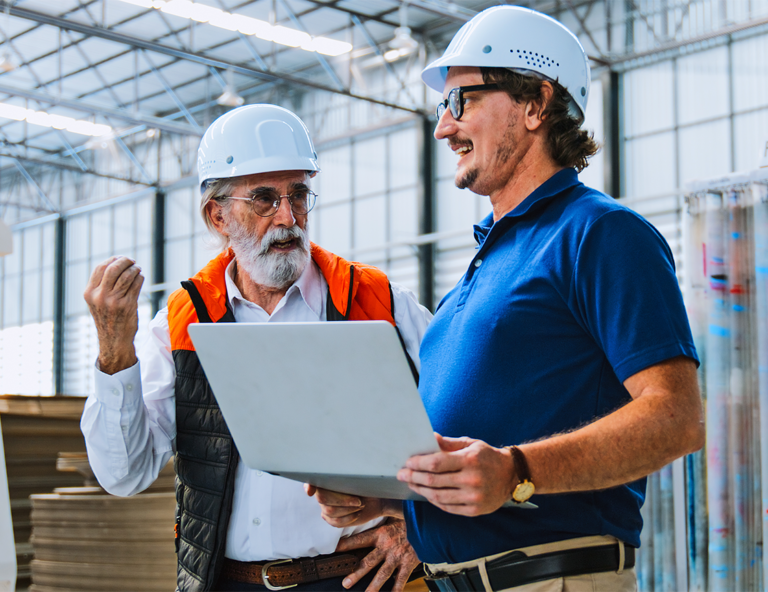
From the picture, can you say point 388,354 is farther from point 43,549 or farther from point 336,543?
point 43,549

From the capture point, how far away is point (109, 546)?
3.72m

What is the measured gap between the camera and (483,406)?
5.66 feet

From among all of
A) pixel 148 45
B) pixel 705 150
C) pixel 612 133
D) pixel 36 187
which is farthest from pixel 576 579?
pixel 36 187

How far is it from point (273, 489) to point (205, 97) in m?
17.0

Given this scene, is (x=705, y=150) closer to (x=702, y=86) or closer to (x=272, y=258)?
(x=702, y=86)

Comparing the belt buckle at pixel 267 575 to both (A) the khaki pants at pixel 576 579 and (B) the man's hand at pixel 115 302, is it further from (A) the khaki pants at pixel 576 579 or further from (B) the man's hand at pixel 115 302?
(A) the khaki pants at pixel 576 579

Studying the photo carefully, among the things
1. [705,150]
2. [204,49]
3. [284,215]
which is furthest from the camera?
[204,49]

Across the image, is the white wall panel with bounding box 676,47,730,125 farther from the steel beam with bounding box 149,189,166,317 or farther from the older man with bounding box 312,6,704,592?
the steel beam with bounding box 149,189,166,317

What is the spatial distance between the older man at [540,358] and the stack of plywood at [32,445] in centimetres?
277

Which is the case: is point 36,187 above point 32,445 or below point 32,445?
above

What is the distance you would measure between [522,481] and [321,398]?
1.23 ft

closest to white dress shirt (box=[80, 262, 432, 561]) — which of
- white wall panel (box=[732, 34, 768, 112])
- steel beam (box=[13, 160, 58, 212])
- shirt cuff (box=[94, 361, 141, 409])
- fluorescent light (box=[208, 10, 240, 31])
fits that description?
shirt cuff (box=[94, 361, 141, 409])

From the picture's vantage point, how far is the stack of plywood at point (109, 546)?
3678 millimetres

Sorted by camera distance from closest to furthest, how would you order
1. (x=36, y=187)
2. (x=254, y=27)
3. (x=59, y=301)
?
1. (x=254, y=27)
2. (x=36, y=187)
3. (x=59, y=301)
